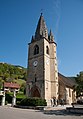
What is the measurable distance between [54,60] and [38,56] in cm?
410

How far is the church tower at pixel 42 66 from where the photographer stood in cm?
3556

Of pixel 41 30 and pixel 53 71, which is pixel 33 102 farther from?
pixel 41 30

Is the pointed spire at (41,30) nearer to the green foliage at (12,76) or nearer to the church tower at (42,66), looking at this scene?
the church tower at (42,66)

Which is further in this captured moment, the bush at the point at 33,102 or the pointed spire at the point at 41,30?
the pointed spire at the point at 41,30

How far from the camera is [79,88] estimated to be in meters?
23.5

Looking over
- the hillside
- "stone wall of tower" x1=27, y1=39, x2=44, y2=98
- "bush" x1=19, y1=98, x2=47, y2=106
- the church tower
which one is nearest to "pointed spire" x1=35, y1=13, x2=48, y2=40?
the church tower

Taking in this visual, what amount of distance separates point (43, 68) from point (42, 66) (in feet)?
2.20

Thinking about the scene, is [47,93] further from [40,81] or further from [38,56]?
[38,56]

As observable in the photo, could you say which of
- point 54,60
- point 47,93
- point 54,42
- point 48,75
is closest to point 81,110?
point 47,93

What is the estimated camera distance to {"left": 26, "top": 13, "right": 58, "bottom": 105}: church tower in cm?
3556

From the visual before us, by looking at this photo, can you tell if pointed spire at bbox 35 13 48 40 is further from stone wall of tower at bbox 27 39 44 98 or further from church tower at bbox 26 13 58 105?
stone wall of tower at bbox 27 39 44 98

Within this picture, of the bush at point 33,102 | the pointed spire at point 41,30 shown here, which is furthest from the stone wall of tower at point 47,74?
the bush at point 33,102

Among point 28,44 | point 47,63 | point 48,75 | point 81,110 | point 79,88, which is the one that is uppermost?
point 28,44

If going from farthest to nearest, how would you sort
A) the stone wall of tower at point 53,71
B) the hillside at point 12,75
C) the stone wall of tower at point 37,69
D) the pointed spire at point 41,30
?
the hillside at point 12,75
the pointed spire at point 41,30
the stone wall of tower at point 53,71
the stone wall of tower at point 37,69
